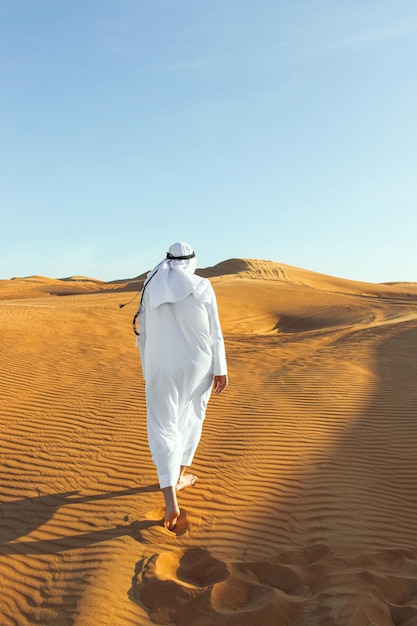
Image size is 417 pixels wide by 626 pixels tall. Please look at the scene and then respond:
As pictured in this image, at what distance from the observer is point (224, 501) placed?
16.1 ft

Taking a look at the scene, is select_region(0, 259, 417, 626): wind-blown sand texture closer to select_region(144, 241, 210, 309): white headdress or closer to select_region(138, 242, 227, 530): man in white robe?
select_region(138, 242, 227, 530): man in white robe

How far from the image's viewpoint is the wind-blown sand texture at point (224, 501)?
3.37 metres

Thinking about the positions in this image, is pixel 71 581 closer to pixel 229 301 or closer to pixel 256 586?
pixel 256 586

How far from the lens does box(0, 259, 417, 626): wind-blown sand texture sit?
3.37 metres

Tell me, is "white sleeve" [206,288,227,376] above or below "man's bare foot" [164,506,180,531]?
above

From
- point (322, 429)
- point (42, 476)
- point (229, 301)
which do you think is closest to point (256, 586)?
point (42, 476)

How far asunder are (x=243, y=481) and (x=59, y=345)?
7145 mm

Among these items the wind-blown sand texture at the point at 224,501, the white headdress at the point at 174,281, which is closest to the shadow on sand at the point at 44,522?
the wind-blown sand texture at the point at 224,501

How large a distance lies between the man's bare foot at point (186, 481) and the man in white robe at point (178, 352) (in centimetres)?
33

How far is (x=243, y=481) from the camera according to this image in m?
5.32

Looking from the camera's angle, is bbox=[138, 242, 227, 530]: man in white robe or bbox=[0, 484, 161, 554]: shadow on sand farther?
bbox=[138, 242, 227, 530]: man in white robe

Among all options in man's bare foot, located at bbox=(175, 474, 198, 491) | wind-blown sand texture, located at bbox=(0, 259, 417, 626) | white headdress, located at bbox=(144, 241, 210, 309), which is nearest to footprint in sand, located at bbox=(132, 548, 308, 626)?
wind-blown sand texture, located at bbox=(0, 259, 417, 626)

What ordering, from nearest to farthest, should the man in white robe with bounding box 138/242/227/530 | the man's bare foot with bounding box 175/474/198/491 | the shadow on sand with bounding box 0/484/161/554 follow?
the shadow on sand with bounding box 0/484/161/554, the man in white robe with bounding box 138/242/227/530, the man's bare foot with bounding box 175/474/198/491

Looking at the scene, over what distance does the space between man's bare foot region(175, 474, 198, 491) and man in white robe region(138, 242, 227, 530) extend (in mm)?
329
